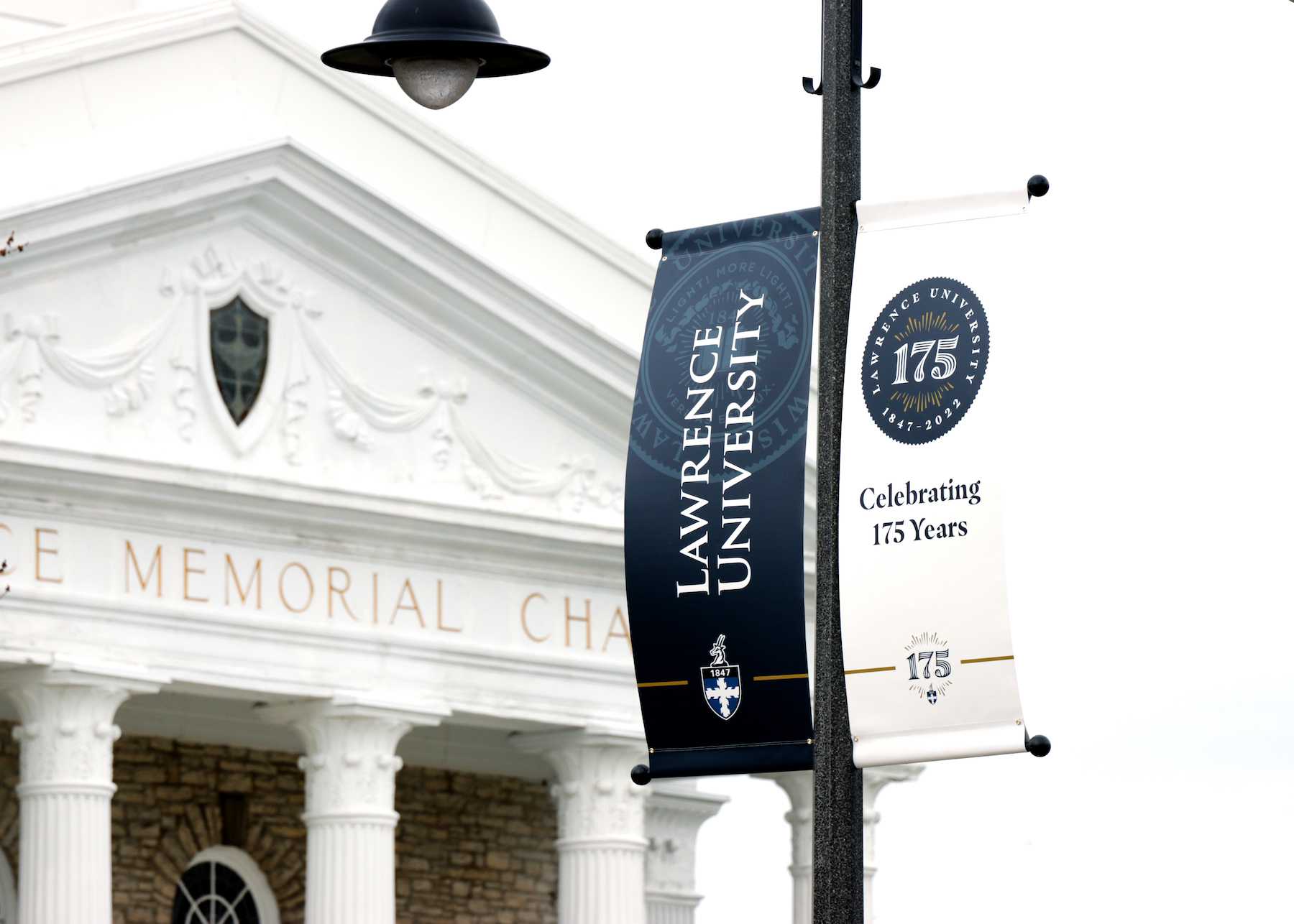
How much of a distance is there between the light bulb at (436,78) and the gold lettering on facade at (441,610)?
11172 mm

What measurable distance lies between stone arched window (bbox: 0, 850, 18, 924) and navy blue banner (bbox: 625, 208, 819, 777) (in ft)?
43.0

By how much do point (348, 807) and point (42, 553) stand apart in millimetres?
2767

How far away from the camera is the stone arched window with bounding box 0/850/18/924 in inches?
885

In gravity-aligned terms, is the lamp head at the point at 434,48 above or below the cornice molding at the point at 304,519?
below

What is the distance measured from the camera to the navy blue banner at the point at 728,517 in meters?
9.72

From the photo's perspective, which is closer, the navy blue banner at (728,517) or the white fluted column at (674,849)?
the navy blue banner at (728,517)

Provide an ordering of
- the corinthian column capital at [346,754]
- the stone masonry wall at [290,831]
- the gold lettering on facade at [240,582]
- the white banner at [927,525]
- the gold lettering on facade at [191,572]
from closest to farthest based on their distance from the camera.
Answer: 1. the white banner at [927,525]
2. the gold lettering on facade at [191,572]
3. the gold lettering on facade at [240,582]
4. the corinthian column capital at [346,754]
5. the stone masonry wall at [290,831]

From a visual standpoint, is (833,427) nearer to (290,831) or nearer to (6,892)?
(6,892)

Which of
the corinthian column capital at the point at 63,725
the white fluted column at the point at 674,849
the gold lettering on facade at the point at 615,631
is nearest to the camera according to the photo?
the corinthian column capital at the point at 63,725

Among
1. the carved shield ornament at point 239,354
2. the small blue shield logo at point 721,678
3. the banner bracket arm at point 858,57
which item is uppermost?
the carved shield ornament at point 239,354

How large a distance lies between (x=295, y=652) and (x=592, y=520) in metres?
2.54

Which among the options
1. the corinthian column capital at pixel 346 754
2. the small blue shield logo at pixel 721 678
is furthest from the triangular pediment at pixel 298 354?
the small blue shield logo at pixel 721 678

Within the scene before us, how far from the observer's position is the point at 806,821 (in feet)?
80.8

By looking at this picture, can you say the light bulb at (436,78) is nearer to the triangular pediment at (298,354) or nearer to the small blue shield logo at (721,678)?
the small blue shield logo at (721,678)
